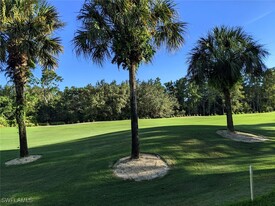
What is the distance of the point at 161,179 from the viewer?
9539 mm

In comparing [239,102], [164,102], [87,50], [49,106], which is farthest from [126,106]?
[87,50]

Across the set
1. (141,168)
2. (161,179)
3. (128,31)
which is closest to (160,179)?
(161,179)

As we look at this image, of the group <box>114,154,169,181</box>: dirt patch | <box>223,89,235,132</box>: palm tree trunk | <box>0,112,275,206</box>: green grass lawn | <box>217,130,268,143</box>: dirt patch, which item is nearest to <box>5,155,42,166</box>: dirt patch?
<box>0,112,275,206</box>: green grass lawn

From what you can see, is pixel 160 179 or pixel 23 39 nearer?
pixel 160 179

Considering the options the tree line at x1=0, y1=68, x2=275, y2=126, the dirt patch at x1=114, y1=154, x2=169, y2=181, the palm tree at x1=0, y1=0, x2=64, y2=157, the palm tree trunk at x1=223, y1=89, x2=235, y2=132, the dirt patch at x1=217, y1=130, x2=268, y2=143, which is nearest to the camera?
the dirt patch at x1=114, y1=154, x2=169, y2=181

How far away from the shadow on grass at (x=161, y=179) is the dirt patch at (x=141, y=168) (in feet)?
0.94

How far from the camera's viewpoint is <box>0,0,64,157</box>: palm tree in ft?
41.6

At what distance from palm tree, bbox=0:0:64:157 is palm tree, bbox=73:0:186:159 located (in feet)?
9.36

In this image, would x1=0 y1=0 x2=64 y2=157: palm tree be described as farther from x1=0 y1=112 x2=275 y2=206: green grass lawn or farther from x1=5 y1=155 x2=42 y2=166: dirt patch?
x1=0 y1=112 x2=275 y2=206: green grass lawn

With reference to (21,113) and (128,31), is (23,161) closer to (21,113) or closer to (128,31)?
(21,113)

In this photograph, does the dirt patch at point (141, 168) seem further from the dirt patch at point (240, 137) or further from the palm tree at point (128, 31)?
the dirt patch at point (240, 137)

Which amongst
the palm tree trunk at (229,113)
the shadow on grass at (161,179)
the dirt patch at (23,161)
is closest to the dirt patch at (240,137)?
the palm tree trunk at (229,113)

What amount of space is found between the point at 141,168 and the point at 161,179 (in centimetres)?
107

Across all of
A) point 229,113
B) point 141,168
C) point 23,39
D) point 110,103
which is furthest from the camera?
point 110,103
